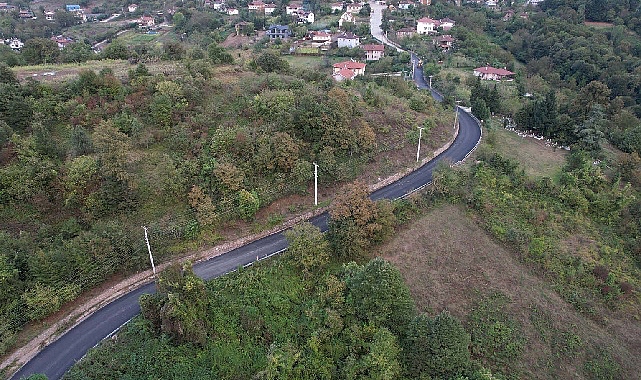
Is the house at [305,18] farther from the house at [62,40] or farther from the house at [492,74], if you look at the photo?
the house at [62,40]

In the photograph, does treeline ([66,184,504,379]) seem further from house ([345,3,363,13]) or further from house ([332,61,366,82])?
house ([345,3,363,13])

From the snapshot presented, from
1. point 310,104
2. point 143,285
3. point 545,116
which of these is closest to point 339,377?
point 143,285

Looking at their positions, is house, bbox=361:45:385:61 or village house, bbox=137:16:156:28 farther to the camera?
village house, bbox=137:16:156:28

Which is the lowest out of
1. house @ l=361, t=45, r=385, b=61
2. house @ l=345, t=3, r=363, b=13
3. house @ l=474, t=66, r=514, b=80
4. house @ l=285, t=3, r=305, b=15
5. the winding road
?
house @ l=474, t=66, r=514, b=80

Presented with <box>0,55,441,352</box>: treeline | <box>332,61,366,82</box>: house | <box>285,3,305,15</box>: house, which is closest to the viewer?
<box>0,55,441,352</box>: treeline

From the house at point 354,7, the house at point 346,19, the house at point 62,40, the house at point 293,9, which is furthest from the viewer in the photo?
the house at point 354,7

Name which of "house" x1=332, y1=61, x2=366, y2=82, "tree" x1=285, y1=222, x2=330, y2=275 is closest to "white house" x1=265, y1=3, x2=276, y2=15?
"house" x1=332, y1=61, x2=366, y2=82

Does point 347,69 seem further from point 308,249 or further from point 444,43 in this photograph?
point 308,249

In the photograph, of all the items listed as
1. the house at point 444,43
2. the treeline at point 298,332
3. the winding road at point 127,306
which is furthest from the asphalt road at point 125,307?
the house at point 444,43
